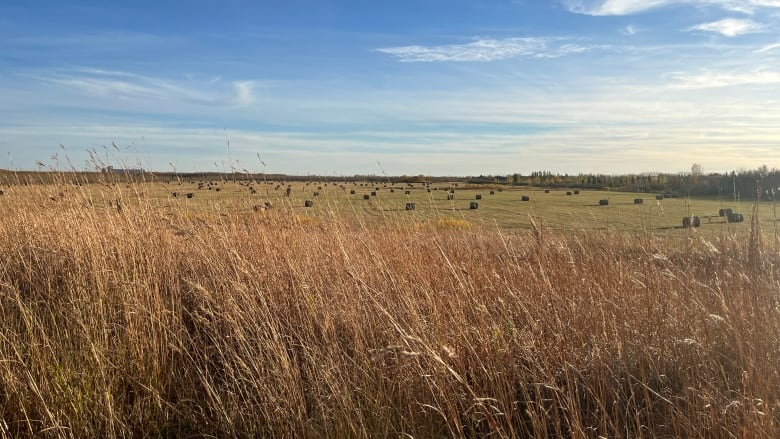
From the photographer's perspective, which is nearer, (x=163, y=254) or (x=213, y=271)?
(x=213, y=271)

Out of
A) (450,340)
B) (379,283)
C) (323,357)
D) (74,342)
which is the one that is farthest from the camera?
(379,283)

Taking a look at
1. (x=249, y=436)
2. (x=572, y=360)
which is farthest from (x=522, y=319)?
(x=249, y=436)

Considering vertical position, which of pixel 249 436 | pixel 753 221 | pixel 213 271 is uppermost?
pixel 753 221

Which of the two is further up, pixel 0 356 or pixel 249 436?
pixel 0 356

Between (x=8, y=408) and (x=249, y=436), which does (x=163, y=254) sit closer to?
(x=8, y=408)

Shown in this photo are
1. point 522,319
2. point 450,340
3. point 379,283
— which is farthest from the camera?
point 379,283

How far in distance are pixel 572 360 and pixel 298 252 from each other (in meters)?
3.69

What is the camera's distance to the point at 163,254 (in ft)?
17.5

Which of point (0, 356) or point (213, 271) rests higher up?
point (213, 271)

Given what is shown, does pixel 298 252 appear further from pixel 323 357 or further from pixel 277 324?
pixel 323 357

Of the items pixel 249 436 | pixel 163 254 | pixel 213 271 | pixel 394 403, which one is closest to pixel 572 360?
pixel 394 403

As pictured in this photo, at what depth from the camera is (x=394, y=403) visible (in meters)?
2.76

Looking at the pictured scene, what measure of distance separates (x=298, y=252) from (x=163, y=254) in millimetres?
1475

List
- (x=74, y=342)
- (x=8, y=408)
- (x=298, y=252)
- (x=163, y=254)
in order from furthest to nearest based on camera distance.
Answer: (x=298, y=252) → (x=163, y=254) → (x=74, y=342) → (x=8, y=408)
